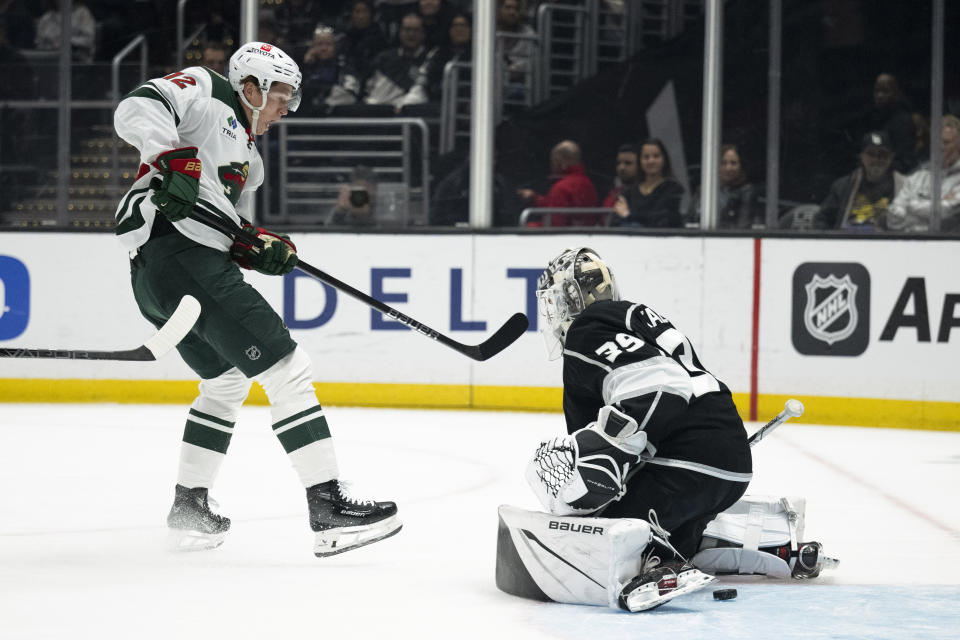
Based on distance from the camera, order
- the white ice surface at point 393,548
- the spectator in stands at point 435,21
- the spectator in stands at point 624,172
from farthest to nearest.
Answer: the spectator in stands at point 435,21 → the spectator in stands at point 624,172 → the white ice surface at point 393,548

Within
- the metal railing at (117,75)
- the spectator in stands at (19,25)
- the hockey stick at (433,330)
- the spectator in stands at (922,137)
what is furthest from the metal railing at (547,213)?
the hockey stick at (433,330)

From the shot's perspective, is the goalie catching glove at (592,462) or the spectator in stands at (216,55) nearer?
the goalie catching glove at (592,462)

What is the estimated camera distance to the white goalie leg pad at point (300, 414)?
300cm

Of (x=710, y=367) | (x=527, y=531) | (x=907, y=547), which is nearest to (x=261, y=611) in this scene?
(x=527, y=531)

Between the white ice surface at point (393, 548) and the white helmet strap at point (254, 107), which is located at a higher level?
the white helmet strap at point (254, 107)

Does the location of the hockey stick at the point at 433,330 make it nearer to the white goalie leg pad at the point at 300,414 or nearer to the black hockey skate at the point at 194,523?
the white goalie leg pad at the point at 300,414

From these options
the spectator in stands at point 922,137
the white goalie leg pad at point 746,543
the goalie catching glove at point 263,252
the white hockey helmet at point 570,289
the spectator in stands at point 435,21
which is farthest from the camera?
the spectator in stands at point 435,21

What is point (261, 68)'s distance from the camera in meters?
3.23

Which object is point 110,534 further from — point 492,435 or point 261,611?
point 492,435

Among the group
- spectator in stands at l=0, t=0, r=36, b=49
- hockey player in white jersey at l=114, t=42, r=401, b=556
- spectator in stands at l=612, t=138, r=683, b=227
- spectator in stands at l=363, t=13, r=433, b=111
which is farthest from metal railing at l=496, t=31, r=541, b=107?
hockey player in white jersey at l=114, t=42, r=401, b=556

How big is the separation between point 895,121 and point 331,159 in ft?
9.59

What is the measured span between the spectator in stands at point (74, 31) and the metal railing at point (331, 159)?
43.4 inches

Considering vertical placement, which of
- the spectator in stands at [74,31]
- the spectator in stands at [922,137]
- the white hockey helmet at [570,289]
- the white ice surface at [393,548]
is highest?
the spectator in stands at [74,31]

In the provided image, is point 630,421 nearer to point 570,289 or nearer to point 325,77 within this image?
point 570,289
